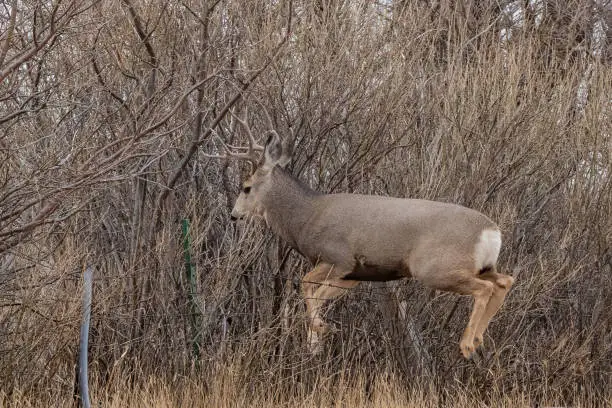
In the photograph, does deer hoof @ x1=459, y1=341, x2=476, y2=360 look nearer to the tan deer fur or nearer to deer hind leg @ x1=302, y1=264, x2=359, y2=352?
the tan deer fur

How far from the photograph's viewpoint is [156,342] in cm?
1070

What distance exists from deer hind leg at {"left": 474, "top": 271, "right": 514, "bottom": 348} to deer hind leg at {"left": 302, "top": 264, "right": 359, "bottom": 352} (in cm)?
108

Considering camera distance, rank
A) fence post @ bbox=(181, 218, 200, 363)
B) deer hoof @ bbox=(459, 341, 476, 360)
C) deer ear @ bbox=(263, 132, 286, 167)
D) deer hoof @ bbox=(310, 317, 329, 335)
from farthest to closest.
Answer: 1. fence post @ bbox=(181, 218, 200, 363)
2. deer ear @ bbox=(263, 132, 286, 167)
3. deer hoof @ bbox=(310, 317, 329, 335)
4. deer hoof @ bbox=(459, 341, 476, 360)

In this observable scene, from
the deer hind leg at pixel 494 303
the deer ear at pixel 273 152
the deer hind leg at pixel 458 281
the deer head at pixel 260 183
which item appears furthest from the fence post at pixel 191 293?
the deer hind leg at pixel 494 303

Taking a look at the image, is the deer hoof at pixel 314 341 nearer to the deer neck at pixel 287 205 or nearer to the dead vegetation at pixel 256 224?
the dead vegetation at pixel 256 224

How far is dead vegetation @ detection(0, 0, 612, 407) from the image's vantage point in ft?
31.0

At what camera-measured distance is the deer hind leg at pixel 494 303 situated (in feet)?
26.9

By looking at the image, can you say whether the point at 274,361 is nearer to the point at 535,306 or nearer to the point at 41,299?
the point at 41,299

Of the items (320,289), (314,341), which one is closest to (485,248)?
(320,289)

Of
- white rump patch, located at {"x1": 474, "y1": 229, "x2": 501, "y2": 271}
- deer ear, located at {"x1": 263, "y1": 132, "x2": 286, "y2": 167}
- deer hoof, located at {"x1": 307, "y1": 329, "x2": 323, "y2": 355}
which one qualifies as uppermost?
deer ear, located at {"x1": 263, "y1": 132, "x2": 286, "y2": 167}

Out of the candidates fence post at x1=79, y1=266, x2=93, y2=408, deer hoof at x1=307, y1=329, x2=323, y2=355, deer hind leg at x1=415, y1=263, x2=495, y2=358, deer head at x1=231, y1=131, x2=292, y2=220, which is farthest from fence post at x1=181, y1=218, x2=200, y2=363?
deer hind leg at x1=415, y1=263, x2=495, y2=358

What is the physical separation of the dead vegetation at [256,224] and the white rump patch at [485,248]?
5.67 ft

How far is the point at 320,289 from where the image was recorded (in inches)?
348

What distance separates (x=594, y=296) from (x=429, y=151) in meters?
3.63
